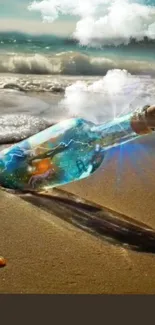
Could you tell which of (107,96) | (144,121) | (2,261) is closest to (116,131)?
(144,121)

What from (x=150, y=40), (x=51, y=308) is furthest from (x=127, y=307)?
(x=150, y=40)

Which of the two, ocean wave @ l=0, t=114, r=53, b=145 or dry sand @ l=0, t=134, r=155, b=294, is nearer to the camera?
dry sand @ l=0, t=134, r=155, b=294

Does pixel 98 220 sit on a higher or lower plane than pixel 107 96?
lower

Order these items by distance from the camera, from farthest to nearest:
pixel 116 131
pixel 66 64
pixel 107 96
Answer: pixel 107 96 < pixel 66 64 < pixel 116 131

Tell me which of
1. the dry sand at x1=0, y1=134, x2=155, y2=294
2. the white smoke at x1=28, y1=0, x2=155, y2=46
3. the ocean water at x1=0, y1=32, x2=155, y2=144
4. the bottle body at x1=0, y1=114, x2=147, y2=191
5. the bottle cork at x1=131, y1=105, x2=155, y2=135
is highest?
the white smoke at x1=28, y1=0, x2=155, y2=46

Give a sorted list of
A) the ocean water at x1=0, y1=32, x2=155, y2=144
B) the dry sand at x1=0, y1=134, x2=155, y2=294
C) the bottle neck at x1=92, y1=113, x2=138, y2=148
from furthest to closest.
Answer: the ocean water at x1=0, y1=32, x2=155, y2=144 → the bottle neck at x1=92, y1=113, x2=138, y2=148 → the dry sand at x1=0, y1=134, x2=155, y2=294

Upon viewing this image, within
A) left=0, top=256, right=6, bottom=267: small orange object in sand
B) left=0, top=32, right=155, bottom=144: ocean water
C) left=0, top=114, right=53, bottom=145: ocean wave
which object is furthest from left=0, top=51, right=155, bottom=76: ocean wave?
left=0, top=256, right=6, bottom=267: small orange object in sand

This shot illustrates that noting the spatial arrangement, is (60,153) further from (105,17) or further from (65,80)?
(105,17)

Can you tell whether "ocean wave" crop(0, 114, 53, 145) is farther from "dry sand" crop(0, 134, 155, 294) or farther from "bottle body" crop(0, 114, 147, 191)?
"dry sand" crop(0, 134, 155, 294)
